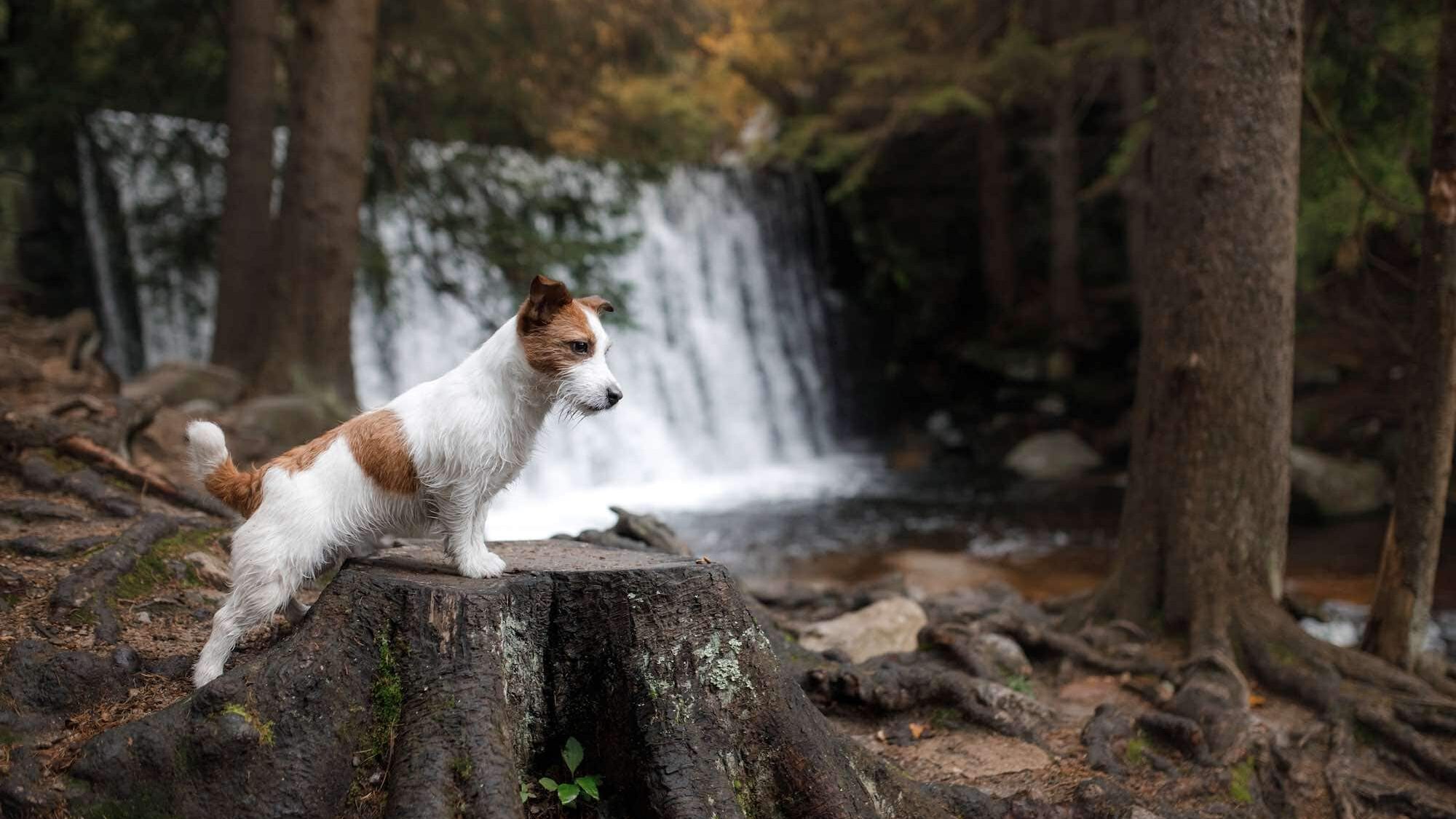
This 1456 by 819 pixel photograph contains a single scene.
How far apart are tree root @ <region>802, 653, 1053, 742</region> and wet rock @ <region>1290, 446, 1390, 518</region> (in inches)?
378

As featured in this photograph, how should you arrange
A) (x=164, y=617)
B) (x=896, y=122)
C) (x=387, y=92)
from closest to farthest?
(x=164, y=617), (x=387, y=92), (x=896, y=122)

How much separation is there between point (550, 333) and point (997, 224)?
1780cm

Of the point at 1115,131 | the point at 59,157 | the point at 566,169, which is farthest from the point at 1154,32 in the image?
Answer: the point at 1115,131

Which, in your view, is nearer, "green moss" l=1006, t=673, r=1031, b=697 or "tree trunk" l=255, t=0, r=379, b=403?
"green moss" l=1006, t=673, r=1031, b=697

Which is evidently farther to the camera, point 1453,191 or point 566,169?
point 566,169

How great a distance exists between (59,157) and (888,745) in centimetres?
1197

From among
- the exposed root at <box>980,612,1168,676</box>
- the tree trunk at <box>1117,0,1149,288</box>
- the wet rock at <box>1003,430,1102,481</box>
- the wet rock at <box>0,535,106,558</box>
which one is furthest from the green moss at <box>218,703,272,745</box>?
the tree trunk at <box>1117,0,1149,288</box>

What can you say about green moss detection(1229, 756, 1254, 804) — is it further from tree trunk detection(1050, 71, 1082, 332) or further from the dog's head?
tree trunk detection(1050, 71, 1082, 332)

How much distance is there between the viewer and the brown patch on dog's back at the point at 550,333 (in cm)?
294

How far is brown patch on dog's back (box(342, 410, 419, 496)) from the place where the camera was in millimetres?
2984

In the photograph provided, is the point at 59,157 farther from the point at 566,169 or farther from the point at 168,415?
the point at 168,415

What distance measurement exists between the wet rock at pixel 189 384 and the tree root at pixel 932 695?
6356 millimetres

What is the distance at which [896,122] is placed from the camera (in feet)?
53.0

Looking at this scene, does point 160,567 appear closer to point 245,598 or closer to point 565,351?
point 245,598
